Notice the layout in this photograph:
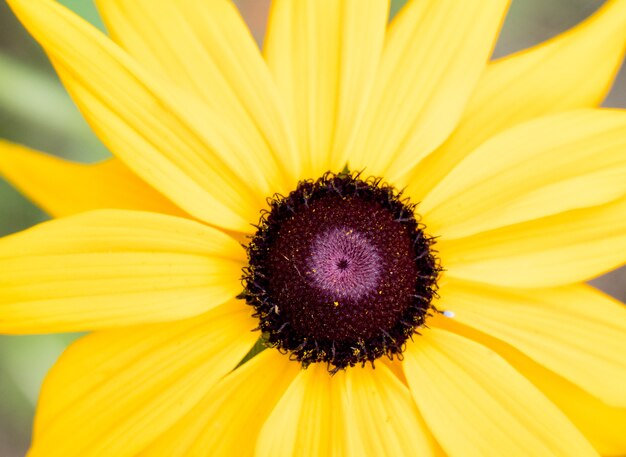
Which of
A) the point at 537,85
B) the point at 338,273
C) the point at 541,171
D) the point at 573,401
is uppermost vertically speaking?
the point at 537,85

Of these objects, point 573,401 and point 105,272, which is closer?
point 105,272

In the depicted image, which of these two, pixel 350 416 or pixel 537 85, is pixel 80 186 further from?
pixel 537 85

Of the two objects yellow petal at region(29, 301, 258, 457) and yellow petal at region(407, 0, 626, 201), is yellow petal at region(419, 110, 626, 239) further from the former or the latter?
yellow petal at region(29, 301, 258, 457)

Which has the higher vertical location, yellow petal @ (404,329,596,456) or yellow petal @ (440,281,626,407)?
yellow petal @ (440,281,626,407)

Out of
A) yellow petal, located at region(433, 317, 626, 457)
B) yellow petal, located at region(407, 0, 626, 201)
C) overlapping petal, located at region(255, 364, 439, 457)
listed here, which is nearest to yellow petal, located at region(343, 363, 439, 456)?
overlapping petal, located at region(255, 364, 439, 457)

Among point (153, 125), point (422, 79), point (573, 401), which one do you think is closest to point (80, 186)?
point (153, 125)

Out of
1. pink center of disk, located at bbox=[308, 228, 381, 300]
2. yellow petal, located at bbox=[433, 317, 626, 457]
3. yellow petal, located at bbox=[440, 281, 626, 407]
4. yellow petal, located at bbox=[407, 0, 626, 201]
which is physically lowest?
yellow petal, located at bbox=[433, 317, 626, 457]
